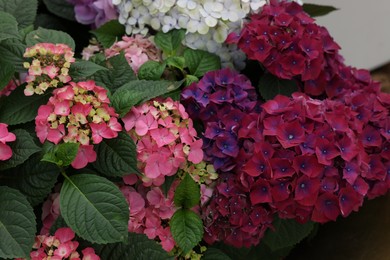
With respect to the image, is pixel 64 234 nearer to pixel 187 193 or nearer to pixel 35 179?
pixel 35 179

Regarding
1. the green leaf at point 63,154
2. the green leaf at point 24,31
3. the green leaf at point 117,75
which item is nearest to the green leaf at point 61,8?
the green leaf at point 24,31

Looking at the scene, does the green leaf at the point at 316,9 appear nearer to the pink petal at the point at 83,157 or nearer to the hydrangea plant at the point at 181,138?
the hydrangea plant at the point at 181,138

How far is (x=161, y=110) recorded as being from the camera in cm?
118

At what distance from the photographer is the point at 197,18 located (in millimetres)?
1401

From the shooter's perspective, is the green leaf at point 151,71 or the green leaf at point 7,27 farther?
the green leaf at point 151,71

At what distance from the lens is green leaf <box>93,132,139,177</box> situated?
44.4 inches

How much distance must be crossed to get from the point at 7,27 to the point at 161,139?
342mm

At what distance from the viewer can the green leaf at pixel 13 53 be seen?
3.93 feet

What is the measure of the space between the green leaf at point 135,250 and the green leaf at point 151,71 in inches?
13.3

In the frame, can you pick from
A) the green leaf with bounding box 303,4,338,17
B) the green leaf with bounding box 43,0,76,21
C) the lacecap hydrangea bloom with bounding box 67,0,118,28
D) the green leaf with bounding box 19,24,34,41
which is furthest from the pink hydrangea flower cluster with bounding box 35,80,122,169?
the green leaf with bounding box 303,4,338,17

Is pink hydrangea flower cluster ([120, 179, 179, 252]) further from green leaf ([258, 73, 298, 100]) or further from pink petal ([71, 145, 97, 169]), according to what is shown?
green leaf ([258, 73, 298, 100])

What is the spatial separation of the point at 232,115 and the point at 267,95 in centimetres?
16

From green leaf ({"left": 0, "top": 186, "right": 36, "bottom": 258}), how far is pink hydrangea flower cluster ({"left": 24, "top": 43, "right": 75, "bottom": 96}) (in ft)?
0.61

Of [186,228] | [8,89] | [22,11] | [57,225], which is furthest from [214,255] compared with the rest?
[22,11]
